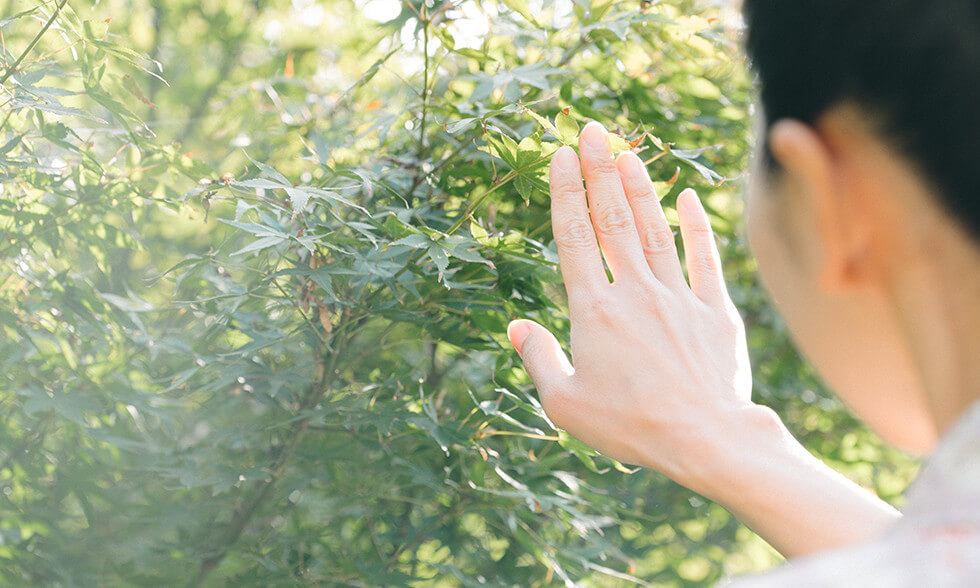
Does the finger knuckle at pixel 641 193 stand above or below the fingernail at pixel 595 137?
below

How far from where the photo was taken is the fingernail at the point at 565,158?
2.04 feet

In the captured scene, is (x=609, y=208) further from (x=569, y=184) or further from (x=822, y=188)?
(x=822, y=188)

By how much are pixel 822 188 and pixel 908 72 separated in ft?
0.21

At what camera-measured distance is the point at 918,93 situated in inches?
14.0

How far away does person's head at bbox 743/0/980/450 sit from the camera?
354 mm

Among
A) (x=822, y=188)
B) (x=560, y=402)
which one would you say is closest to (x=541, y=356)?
(x=560, y=402)

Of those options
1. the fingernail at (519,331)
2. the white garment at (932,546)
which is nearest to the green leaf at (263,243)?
the fingernail at (519,331)

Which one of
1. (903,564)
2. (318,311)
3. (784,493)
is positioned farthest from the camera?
(318,311)

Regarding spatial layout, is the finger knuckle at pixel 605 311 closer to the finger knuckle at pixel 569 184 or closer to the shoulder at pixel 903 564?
the finger knuckle at pixel 569 184

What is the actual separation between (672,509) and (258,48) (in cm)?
149

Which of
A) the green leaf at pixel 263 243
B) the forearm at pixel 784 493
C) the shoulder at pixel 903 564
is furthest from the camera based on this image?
the green leaf at pixel 263 243

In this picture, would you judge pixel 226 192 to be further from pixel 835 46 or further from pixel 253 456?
pixel 835 46

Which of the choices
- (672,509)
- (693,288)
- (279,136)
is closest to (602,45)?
(693,288)

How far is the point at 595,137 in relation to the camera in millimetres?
624
